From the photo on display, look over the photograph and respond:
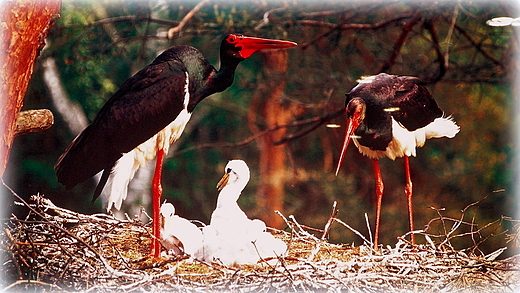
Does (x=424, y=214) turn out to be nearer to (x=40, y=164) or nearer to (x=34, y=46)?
(x=40, y=164)

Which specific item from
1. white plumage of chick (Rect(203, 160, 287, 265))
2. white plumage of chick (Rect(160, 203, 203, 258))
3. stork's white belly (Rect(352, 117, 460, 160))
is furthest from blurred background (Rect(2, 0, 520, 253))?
white plumage of chick (Rect(203, 160, 287, 265))

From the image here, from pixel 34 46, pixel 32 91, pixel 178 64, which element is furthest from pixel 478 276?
pixel 32 91

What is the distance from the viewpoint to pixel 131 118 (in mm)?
3266

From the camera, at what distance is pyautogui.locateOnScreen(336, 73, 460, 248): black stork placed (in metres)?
3.49

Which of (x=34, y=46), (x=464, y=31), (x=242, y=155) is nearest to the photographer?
(x=34, y=46)

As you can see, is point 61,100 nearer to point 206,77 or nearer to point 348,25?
point 206,77

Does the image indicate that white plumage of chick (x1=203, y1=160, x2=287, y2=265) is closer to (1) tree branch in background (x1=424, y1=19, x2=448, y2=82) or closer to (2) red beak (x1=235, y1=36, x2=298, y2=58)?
(2) red beak (x1=235, y1=36, x2=298, y2=58)

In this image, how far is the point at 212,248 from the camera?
3.09 metres

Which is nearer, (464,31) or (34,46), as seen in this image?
(34,46)

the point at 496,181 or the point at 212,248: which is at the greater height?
the point at 212,248

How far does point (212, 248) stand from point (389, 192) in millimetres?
2182

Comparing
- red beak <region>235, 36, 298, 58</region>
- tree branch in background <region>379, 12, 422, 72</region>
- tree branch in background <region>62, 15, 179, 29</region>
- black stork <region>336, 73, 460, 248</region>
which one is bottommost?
black stork <region>336, 73, 460, 248</region>

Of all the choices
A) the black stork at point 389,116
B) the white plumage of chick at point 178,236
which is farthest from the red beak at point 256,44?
the white plumage of chick at point 178,236

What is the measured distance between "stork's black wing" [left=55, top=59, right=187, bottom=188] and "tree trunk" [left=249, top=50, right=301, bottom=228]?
1.17 metres
